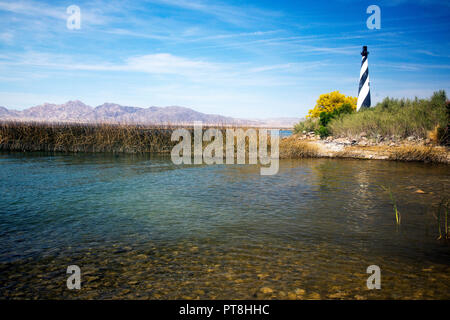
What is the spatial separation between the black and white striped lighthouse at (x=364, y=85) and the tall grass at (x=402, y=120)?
3.19 metres

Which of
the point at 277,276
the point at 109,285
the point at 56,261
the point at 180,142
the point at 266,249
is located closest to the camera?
the point at 109,285

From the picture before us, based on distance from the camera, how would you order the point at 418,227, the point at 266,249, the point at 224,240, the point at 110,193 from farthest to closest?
1. the point at 110,193
2. the point at 418,227
3. the point at 224,240
4. the point at 266,249

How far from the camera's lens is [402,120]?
2256 cm

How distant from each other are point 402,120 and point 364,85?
416 inches

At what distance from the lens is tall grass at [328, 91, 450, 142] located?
20.8 m

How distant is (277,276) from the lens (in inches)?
187

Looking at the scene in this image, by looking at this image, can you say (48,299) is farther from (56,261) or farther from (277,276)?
(277,276)

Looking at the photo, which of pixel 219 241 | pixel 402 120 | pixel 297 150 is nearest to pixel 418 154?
pixel 402 120

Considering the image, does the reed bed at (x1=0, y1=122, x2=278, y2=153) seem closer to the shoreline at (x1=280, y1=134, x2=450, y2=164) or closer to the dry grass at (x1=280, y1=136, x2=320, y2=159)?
the dry grass at (x1=280, y1=136, x2=320, y2=159)

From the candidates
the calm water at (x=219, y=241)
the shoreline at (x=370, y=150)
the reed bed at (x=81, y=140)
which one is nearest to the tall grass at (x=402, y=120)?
the shoreline at (x=370, y=150)

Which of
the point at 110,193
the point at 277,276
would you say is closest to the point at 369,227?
the point at 277,276

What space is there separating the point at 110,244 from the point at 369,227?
19.2 ft

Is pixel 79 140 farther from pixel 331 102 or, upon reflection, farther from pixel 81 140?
pixel 331 102

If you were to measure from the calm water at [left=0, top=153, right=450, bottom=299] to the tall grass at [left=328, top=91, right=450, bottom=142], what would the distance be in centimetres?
1132
